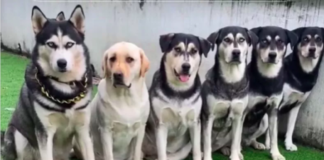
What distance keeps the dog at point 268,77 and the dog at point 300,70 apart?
24cm

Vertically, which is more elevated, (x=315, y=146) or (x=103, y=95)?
(x=103, y=95)

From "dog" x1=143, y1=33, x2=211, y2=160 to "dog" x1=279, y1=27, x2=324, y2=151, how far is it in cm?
132

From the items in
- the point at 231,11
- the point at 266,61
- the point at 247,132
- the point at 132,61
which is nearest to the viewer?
the point at 132,61

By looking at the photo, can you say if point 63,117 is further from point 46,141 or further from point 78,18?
point 78,18

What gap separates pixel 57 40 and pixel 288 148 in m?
3.24

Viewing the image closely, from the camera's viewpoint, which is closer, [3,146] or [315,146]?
[3,146]

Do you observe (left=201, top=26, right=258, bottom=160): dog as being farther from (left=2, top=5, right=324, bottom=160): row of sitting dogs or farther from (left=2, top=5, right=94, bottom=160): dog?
(left=2, top=5, right=94, bottom=160): dog

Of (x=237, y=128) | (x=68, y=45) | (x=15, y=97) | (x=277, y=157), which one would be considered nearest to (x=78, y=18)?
(x=68, y=45)

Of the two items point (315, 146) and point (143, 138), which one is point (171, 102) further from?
point (315, 146)

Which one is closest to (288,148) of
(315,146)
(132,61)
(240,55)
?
(315,146)

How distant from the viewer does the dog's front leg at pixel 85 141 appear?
475cm

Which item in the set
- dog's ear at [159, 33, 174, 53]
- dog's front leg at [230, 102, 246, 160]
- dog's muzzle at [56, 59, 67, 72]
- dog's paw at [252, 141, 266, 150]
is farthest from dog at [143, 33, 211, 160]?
dog's muzzle at [56, 59, 67, 72]

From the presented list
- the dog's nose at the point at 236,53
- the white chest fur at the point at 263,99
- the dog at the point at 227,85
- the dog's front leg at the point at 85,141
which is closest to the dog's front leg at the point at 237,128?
the dog at the point at 227,85

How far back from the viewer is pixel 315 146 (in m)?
6.25
